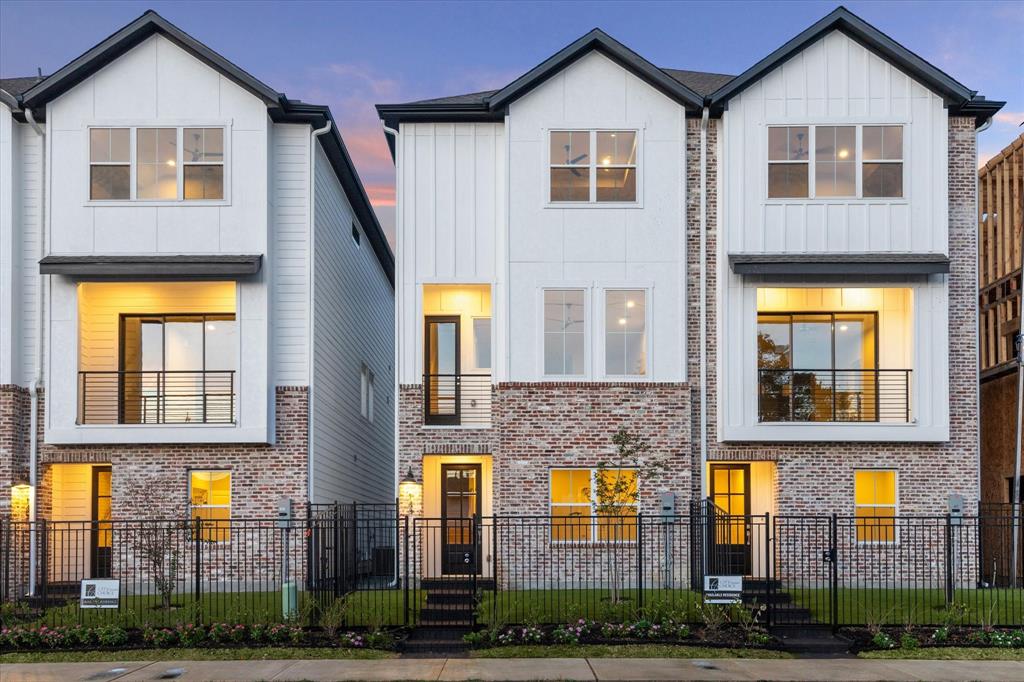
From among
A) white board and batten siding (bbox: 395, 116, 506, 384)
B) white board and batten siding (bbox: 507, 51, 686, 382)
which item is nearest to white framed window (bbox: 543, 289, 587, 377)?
white board and batten siding (bbox: 507, 51, 686, 382)

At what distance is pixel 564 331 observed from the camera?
21.6 meters

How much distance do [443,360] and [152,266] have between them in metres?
6.28

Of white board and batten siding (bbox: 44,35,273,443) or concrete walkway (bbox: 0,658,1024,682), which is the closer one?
concrete walkway (bbox: 0,658,1024,682)

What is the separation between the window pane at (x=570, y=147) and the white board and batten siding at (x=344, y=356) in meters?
5.03

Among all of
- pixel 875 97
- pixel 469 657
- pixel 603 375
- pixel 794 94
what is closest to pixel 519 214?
pixel 603 375

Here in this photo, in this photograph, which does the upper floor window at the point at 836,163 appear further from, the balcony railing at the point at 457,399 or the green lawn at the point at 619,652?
the green lawn at the point at 619,652

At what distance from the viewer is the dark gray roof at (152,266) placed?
21078mm

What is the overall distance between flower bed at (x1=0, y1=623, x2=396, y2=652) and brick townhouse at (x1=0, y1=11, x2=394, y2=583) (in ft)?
16.5

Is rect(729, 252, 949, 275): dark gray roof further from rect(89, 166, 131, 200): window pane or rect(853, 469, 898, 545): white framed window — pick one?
rect(89, 166, 131, 200): window pane

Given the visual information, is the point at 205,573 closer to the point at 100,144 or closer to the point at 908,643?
the point at 100,144

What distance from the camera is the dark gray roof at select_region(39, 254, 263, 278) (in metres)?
21.1

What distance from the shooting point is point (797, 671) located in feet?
46.8

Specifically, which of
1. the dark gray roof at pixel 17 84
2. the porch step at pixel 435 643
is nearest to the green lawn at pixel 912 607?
the porch step at pixel 435 643

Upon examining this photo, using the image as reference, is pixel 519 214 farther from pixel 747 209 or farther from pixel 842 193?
pixel 842 193
